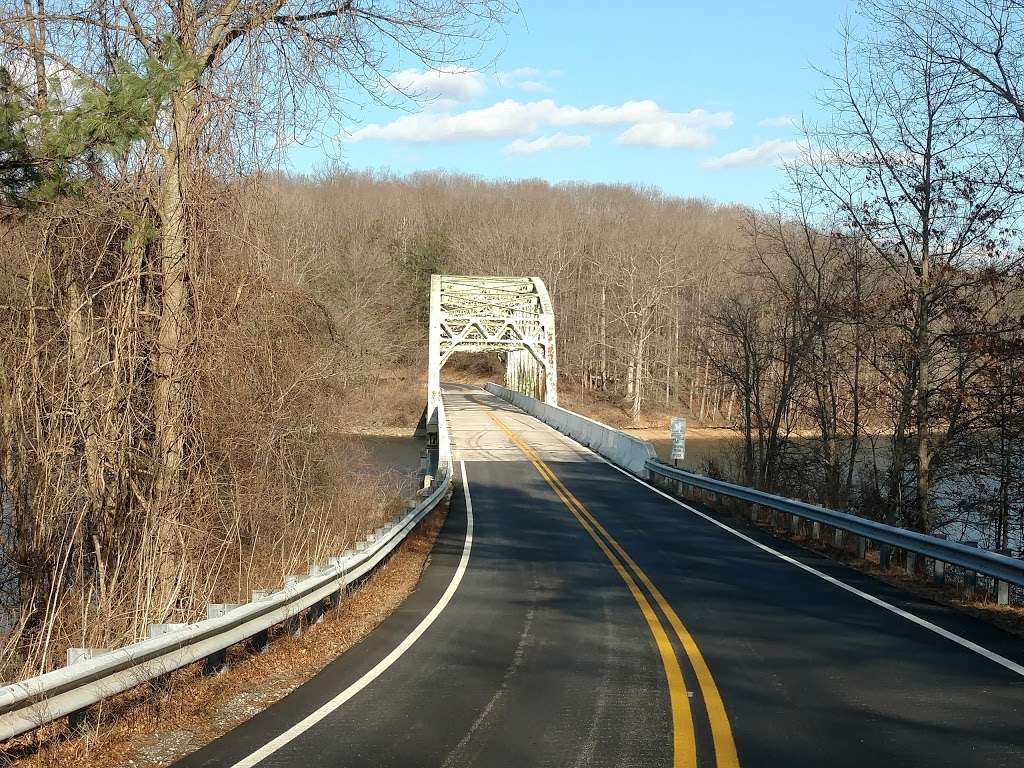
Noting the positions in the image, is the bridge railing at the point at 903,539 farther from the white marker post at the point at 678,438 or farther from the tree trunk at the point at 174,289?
the tree trunk at the point at 174,289

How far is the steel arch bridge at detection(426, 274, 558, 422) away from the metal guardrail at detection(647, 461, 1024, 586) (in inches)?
1729

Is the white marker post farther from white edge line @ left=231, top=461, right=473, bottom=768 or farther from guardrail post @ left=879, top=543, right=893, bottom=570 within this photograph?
white edge line @ left=231, top=461, right=473, bottom=768

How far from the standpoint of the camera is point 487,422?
49.3m

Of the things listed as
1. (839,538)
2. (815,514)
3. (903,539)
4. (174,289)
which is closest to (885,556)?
(903,539)

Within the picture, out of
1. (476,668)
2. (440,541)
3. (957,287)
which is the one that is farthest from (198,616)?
(957,287)

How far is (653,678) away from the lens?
7.34m

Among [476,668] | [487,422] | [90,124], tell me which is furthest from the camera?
[487,422]

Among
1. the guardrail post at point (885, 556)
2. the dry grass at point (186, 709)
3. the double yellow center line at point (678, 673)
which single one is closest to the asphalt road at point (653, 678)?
the double yellow center line at point (678, 673)

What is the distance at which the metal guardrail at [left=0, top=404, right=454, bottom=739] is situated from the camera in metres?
4.72

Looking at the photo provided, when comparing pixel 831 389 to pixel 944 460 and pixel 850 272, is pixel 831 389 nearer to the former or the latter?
pixel 850 272

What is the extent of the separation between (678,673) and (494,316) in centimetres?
6064

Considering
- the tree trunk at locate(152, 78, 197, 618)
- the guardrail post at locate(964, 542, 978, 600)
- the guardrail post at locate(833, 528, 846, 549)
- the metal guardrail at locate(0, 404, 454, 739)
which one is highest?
the tree trunk at locate(152, 78, 197, 618)

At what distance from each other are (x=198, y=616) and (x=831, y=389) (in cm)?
2060

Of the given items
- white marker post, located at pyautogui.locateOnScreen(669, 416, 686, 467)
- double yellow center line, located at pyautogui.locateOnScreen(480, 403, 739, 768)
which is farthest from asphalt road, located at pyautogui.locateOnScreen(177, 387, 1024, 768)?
white marker post, located at pyautogui.locateOnScreen(669, 416, 686, 467)
